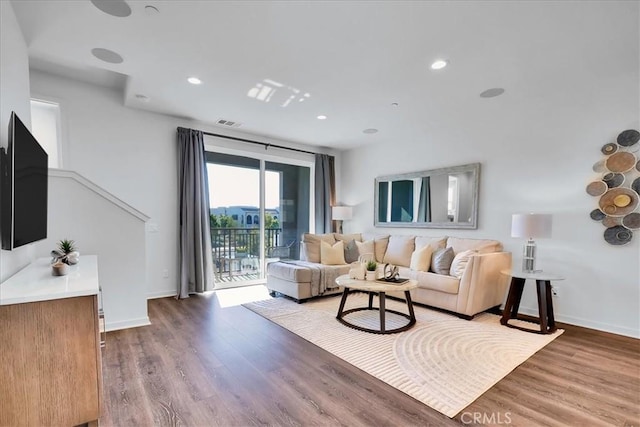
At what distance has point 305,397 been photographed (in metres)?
1.95

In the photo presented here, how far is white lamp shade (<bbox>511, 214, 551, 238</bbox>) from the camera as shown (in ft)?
10.3

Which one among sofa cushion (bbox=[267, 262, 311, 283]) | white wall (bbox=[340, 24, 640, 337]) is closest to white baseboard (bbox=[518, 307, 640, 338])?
white wall (bbox=[340, 24, 640, 337])

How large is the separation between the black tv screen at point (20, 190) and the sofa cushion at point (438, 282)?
3763mm

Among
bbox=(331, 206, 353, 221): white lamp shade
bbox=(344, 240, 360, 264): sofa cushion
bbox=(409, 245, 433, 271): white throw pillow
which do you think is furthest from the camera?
bbox=(331, 206, 353, 221): white lamp shade

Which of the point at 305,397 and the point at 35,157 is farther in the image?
the point at 35,157

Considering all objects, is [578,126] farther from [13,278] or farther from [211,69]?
[13,278]

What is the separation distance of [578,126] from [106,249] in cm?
529

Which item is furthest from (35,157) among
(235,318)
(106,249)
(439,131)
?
(439,131)

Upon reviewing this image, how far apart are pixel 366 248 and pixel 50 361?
4.12m

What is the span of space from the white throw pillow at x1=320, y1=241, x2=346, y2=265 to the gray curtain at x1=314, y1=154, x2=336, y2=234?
140 cm

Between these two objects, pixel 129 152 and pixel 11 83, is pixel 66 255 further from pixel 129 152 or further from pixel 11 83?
pixel 129 152

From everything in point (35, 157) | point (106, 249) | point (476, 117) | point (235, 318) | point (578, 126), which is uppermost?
point (476, 117)

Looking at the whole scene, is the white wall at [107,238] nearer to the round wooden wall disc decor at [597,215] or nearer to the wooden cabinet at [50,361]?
the wooden cabinet at [50,361]

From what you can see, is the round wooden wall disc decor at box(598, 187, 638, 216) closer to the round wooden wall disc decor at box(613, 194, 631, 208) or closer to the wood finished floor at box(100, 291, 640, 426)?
the round wooden wall disc decor at box(613, 194, 631, 208)
